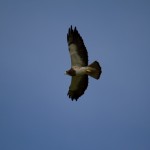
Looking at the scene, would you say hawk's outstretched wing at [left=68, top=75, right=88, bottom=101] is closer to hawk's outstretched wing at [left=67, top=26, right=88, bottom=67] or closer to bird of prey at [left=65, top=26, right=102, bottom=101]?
bird of prey at [left=65, top=26, right=102, bottom=101]

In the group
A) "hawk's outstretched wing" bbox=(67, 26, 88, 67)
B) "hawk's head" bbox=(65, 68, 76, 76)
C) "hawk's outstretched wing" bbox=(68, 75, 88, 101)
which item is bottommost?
"hawk's outstretched wing" bbox=(68, 75, 88, 101)

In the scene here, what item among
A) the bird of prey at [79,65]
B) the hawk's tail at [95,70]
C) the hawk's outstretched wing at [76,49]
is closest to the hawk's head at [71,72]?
the bird of prey at [79,65]

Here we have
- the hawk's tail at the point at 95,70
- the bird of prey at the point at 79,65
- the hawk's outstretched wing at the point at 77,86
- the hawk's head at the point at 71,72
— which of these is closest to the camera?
the hawk's tail at the point at 95,70

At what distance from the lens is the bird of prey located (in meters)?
15.3

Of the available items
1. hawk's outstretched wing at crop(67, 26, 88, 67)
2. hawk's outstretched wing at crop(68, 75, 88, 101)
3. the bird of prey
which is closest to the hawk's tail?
the bird of prey

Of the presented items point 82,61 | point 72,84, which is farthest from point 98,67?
point 72,84

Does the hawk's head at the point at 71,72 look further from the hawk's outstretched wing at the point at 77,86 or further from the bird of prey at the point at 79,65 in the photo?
the hawk's outstretched wing at the point at 77,86

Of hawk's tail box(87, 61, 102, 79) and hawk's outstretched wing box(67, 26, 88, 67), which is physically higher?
hawk's outstretched wing box(67, 26, 88, 67)

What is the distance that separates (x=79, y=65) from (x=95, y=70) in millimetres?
996

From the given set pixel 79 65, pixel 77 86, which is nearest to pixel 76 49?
pixel 79 65

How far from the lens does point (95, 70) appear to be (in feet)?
50.0

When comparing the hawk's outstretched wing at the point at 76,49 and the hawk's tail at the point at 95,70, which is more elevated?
the hawk's outstretched wing at the point at 76,49

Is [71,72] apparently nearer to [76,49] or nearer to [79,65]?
[79,65]

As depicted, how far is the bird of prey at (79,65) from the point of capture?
15297 mm
